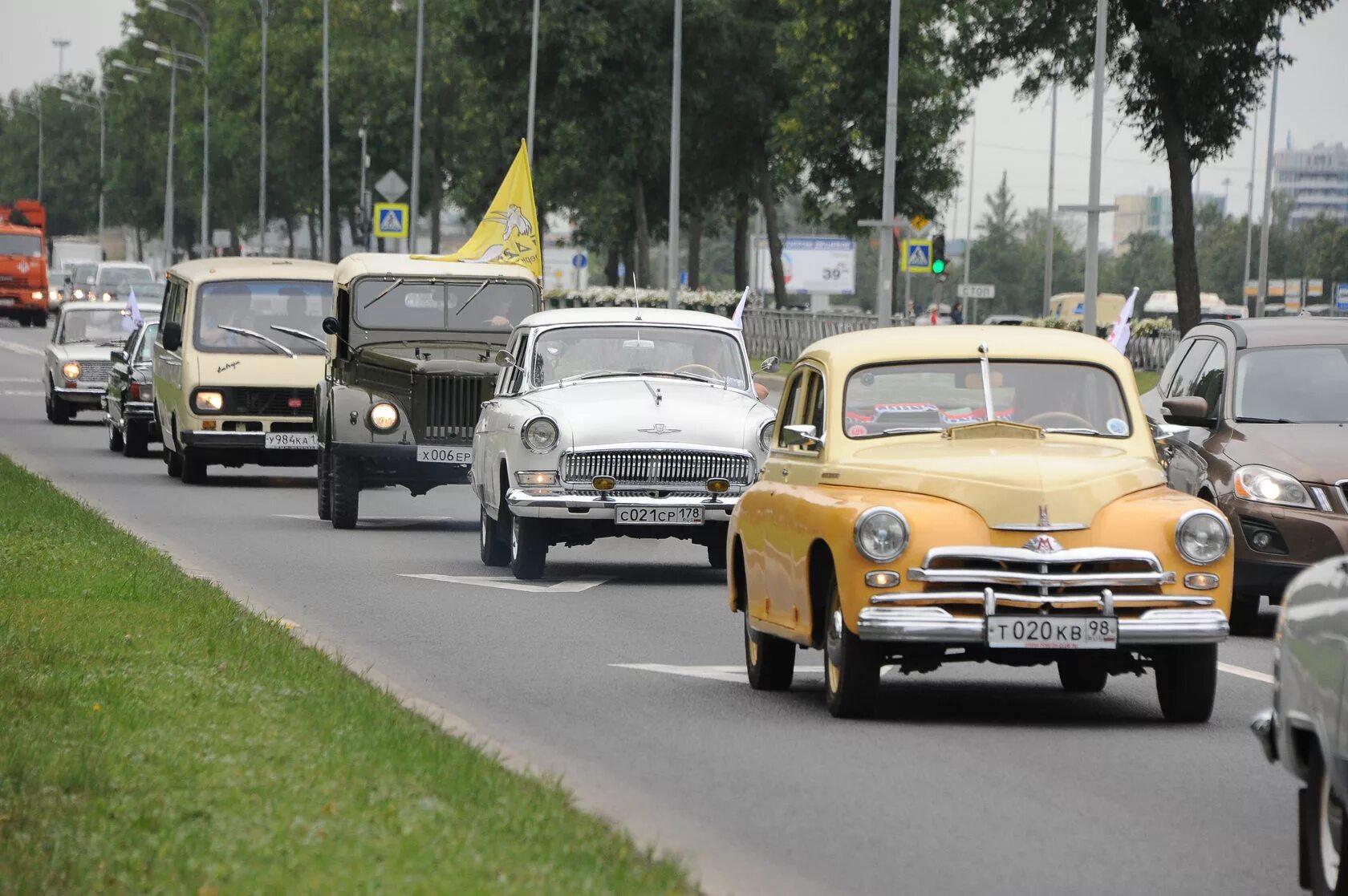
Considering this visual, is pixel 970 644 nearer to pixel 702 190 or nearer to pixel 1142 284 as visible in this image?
pixel 702 190

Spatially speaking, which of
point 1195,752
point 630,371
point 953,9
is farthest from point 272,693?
point 953,9

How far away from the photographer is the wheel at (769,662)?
459 inches

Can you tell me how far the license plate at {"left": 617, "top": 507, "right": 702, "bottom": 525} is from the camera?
55.6 ft

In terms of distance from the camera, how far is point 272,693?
33.9 ft

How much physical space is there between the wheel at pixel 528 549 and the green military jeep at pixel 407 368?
3818mm

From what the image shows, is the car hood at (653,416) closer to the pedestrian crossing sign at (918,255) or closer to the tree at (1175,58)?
the tree at (1175,58)

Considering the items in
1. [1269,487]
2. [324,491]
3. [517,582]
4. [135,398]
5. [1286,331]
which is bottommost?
[517,582]

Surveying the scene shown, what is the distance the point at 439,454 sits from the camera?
69.7ft

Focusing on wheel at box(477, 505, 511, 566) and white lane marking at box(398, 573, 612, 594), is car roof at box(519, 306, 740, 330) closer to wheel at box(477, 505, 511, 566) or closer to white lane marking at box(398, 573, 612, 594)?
wheel at box(477, 505, 511, 566)

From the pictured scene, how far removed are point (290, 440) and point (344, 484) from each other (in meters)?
4.46

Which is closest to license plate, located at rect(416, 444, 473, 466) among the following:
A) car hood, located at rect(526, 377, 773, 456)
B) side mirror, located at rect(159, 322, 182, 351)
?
car hood, located at rect(526, 377, 773, 456)

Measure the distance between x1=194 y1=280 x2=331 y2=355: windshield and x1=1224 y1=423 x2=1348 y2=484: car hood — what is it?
42.7ft

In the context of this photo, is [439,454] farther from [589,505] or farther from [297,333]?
[297,333]

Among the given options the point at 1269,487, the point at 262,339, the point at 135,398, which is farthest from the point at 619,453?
the point at 135,398
